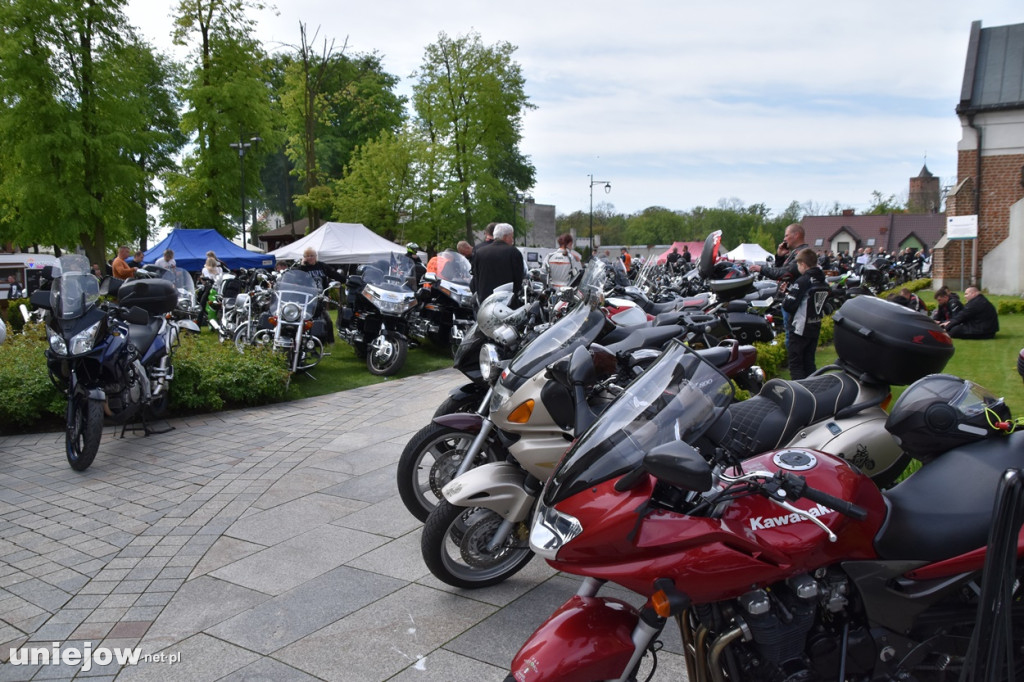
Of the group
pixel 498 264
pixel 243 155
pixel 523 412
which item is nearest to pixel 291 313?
pixel 498 264

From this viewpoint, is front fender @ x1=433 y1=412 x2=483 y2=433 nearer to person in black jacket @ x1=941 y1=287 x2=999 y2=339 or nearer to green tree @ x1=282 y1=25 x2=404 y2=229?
person in black jacket @ x1=941 y1=287 x2=999 y2=339

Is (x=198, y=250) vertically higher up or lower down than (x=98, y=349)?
higher up

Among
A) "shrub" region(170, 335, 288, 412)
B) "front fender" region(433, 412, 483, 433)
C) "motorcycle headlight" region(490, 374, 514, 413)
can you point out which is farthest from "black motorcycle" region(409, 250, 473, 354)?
"motorcycle headlight" region(490, 374, 514, 413)

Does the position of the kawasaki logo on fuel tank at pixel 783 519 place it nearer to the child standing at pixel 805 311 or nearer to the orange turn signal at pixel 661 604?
the orange turn signal at pixel 661 604

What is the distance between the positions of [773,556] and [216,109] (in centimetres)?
2853

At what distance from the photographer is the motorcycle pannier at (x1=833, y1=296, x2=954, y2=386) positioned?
3416 millimetres

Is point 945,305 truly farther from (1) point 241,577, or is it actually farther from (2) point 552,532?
(2) point 552,532

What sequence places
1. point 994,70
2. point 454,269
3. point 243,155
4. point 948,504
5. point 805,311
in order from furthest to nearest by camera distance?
point 243,155 < point 994,70 < point 454,269 < point 805,311 < point 948,504

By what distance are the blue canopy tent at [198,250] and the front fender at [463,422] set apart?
1934 cm

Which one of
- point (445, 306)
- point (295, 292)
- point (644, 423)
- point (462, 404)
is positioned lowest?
point (462, 404)

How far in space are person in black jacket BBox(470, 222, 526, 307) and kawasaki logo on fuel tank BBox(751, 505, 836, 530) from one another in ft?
24.9

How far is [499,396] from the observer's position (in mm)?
3783

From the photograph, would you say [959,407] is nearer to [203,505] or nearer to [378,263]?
[203,505]

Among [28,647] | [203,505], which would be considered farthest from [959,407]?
[203,505]
